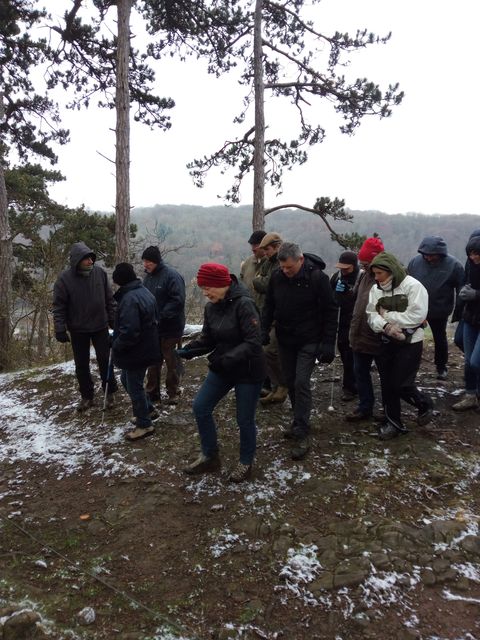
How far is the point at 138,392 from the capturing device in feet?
15.3

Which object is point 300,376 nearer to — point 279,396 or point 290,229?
point 279,396

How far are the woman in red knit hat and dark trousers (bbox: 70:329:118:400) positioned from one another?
224 centimetres

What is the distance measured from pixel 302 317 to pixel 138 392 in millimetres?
1971

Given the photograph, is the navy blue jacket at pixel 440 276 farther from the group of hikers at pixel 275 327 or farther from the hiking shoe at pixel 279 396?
the hiking shoe at pixel 279 396

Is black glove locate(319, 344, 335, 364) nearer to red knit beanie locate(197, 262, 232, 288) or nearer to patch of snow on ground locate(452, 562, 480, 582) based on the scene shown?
red knit beanie locate(197, 262, 232, 288)

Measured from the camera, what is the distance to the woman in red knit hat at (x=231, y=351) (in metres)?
3.46

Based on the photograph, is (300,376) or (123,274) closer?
(300,376)

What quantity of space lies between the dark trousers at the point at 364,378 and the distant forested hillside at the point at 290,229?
30550mm

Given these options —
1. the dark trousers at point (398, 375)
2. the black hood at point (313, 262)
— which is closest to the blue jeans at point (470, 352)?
the dark trousers at point (398, 375)

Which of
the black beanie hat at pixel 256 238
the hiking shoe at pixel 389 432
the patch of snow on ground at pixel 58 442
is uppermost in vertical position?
the black beanie hat at pixel 256 238

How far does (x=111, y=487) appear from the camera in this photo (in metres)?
→ 4.01

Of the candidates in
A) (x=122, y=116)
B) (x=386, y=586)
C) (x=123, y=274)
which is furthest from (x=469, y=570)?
(x=122, y=116)

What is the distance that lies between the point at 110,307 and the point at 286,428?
2.74m

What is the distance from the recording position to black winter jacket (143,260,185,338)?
5117 mm
